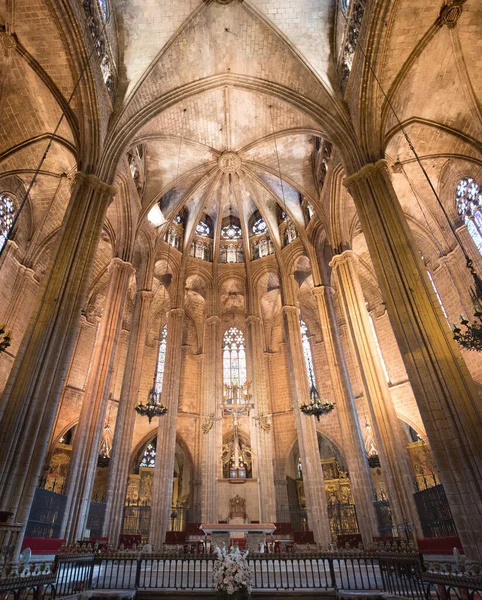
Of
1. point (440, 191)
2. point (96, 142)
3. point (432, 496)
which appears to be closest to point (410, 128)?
point (440, 191)

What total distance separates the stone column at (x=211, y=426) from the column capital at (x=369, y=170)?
10.5 meters

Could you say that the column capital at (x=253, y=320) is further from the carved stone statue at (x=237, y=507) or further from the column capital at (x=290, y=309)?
the carved stone statue at (x=237, y=507)

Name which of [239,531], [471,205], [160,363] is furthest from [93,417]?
[471,205]

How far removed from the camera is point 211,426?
16.5 m

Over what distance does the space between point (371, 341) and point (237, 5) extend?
13.8 m

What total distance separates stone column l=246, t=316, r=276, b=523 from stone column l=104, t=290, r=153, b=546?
5.37m

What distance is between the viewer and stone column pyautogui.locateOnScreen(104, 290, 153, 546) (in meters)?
12.9

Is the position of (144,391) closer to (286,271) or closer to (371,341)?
(286,271)

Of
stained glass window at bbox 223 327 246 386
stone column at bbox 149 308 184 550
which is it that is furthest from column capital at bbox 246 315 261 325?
stone column at bbox 149 308 184 550

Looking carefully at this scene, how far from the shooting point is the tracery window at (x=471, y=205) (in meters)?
14.5

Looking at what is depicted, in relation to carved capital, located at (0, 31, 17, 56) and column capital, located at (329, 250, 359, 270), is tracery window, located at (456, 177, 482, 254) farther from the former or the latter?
carved capital, located at (0, 31, 17, 56)

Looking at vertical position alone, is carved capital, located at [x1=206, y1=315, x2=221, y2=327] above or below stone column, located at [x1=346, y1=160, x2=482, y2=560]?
above

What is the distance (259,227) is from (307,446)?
13.3 m

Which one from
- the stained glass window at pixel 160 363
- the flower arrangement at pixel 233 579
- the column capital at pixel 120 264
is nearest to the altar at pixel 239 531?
the flower arrangement at pixel 233 579
